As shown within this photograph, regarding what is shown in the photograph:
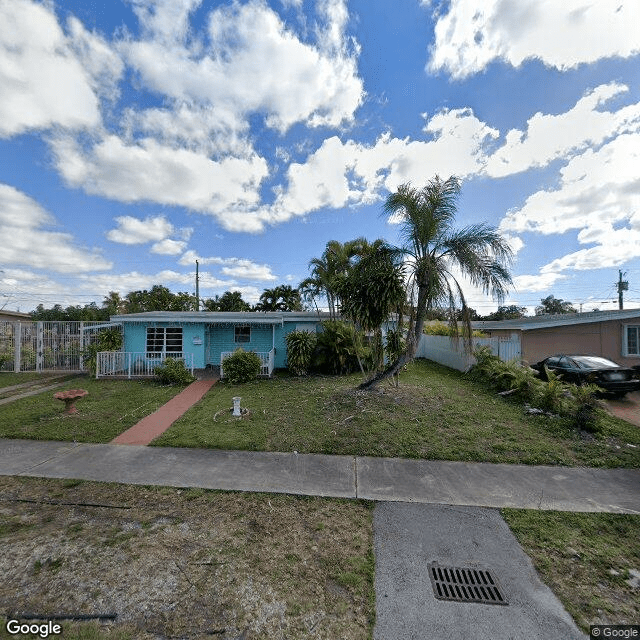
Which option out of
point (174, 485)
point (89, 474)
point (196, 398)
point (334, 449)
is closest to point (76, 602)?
point (174, 485)

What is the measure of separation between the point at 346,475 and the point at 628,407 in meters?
8.50

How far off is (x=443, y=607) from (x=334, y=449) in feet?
10.5

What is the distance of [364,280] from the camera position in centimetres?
853

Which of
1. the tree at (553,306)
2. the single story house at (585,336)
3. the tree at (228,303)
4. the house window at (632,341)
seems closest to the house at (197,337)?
the single story house at (585,336)

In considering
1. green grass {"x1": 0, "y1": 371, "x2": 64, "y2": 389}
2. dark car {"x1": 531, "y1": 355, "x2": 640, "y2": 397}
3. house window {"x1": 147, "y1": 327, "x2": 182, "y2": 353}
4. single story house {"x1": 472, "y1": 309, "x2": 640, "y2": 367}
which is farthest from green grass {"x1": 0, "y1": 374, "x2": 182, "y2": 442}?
single story house {"x1": 472, "y1": 309, "x2": 640, "y2": 367}

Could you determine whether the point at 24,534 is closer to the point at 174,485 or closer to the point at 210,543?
the point at 174,485

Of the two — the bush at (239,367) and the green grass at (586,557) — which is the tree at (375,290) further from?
the green grass at (586,557)

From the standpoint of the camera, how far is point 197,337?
14008 millimetres

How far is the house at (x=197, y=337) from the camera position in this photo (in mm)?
13359

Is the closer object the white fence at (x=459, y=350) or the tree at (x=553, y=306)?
the white fence at (x=459, y=350)

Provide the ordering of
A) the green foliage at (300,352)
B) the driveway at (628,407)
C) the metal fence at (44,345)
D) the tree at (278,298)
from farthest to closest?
the tree at (278,298)
the metal fence at (44,345)
the green foliage at (300,352)
the driveway at (628,407)

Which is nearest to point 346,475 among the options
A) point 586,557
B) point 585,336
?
point 586,557

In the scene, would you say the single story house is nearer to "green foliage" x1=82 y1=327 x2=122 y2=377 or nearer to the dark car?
the dark car

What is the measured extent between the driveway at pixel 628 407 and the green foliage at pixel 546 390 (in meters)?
0.50
